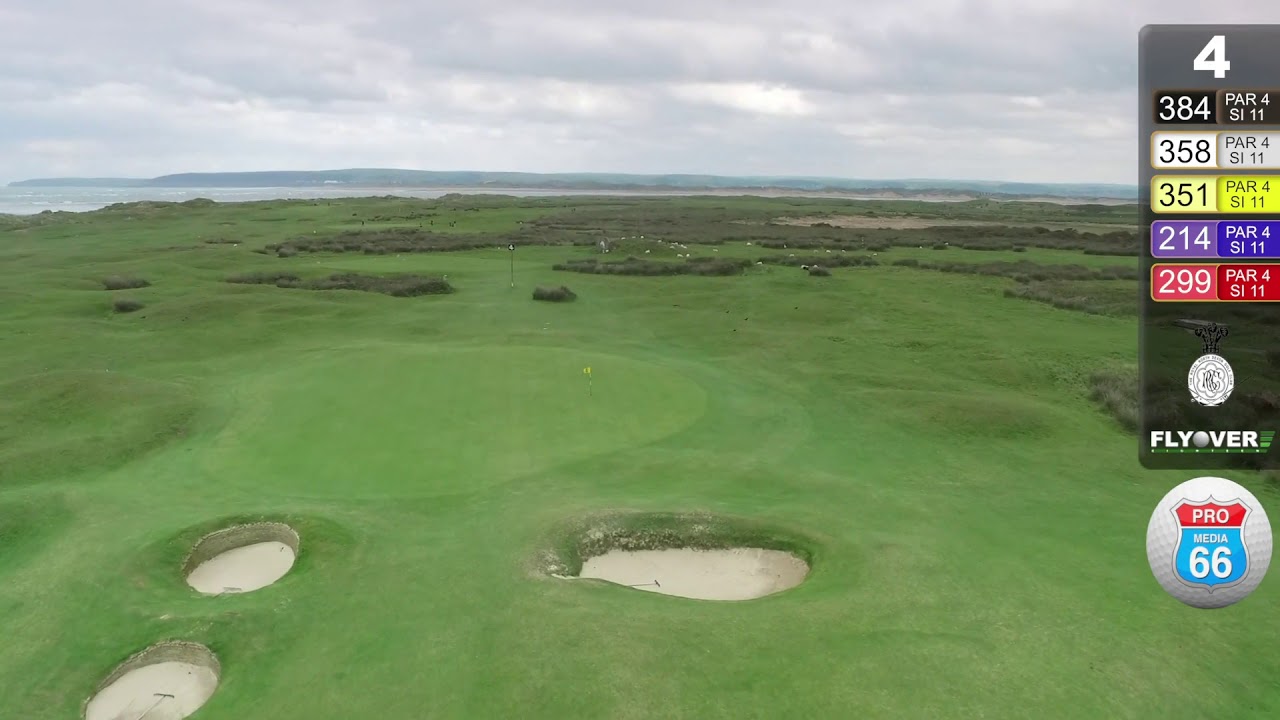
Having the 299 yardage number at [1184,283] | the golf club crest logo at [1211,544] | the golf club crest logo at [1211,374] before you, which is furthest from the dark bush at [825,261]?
the golf club crest logo at [1211,544]

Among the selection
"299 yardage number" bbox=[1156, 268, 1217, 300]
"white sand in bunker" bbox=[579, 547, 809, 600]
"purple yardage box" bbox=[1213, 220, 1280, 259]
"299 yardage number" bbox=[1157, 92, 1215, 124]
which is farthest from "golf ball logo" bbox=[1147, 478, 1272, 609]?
"white sand in bunker" bbox=[579, 547, 809, 600]

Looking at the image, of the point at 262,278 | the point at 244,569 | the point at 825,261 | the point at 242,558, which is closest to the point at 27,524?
the point at 242,558

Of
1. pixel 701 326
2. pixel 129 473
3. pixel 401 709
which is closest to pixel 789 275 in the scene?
pixel 701 326

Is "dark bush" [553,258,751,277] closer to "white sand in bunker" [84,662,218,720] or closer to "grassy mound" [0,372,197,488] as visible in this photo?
"grassy mound" [0,372,197,488]

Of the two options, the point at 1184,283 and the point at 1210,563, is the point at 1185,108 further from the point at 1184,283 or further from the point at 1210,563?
the point at 1210,563

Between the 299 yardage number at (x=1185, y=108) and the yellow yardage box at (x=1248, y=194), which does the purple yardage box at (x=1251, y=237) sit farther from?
the 299 yardage number at (x=1185, y=108)

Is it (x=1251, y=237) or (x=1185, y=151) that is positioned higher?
(x=1185, y=151)
